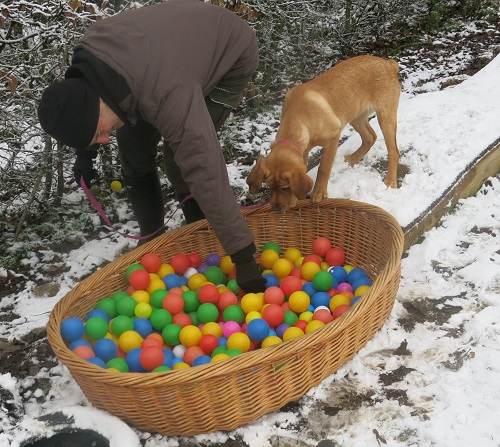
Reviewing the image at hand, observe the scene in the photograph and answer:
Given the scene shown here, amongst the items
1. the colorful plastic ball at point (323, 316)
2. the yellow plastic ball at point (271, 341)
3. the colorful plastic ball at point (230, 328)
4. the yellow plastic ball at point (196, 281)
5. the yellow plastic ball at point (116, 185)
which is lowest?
the yellow plastic ball at point (116, 185)

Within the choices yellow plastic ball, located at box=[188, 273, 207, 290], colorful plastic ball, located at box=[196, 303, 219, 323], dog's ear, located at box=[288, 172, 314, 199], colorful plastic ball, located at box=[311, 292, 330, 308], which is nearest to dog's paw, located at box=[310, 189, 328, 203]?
dog's ear, located at box=[288, 172, 314, 199]

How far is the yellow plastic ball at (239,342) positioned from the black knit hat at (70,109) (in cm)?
139

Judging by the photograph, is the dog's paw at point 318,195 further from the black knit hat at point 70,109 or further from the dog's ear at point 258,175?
the black knit hat at point 70,109

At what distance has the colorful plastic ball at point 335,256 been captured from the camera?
4031 mm

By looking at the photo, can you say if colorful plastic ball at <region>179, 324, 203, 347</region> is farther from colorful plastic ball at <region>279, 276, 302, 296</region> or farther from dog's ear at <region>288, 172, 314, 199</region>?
dog's ear at <region>288, 172, 314, 199</region>

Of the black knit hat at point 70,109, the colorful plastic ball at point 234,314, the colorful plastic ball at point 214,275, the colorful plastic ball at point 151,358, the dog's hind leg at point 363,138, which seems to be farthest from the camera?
the dog's hind leg at point 363,138

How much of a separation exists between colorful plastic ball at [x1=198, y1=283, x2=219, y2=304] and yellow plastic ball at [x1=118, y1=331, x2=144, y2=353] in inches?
19.7

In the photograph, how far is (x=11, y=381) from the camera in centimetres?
311

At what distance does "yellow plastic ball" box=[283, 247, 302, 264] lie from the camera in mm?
4148

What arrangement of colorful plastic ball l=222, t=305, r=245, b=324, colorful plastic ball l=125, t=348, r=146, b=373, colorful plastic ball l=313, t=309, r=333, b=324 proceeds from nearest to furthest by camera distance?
colorful plastic ball l=125, t=348, r=146, b=373 < colorful plastic ball l=313, t=309, r=333, b=324 < colorful plastic ball l=222, t=305, r=245, b=324

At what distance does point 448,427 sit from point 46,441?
5.99 ft

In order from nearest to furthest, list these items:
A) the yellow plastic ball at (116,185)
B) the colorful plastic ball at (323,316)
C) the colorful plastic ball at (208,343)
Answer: the colorful plastic ball at (208,343)
the colorful plastic ball at (323,316)
the yellow plastic ball at (116,185)

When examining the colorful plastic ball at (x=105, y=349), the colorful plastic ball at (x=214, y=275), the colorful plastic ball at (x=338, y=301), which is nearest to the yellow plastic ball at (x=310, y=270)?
the colorful plastic ball at (x=338, y=301)

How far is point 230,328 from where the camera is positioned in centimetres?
346
